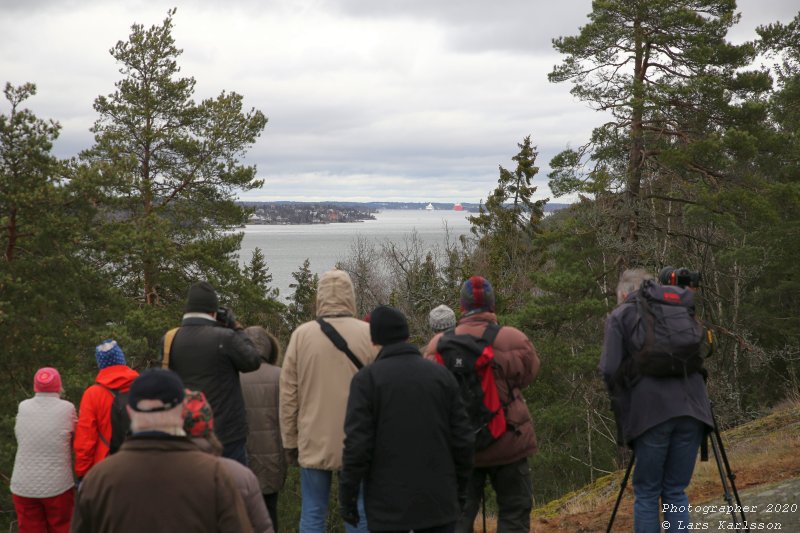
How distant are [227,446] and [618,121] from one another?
12337mm

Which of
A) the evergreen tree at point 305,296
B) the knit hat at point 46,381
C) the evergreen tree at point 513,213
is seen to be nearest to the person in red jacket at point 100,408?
the knit hat at point 46,381

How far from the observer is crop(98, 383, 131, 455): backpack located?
15.0ft

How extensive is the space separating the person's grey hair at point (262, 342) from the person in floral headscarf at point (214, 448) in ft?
7.71

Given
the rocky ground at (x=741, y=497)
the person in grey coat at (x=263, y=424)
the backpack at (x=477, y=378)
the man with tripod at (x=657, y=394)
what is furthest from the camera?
the rocky ground at (x=741, y=497)

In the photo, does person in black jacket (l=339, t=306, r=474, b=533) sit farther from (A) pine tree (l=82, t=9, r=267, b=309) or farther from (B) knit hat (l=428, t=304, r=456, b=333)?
(A) pine tree (l=82, t=9, r=267, b=309)

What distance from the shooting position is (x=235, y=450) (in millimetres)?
4668

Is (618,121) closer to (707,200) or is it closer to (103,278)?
(707,200)

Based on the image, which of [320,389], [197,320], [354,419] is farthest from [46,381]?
[354,419]

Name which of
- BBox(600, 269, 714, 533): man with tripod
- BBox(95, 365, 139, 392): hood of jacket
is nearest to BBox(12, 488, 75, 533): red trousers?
BBox(95, 365, 139, 392): hood of jacket

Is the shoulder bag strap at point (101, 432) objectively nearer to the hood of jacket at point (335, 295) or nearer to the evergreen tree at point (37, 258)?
the hood of jacket at point (335, 295)

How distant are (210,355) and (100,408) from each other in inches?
32.4

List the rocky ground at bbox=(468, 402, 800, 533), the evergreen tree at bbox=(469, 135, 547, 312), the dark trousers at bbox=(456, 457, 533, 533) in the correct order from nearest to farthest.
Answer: the dark trousers at bbox=(456, 457, 533, 533)
the rocky ground at bbox=(468, 402, 800, 533)
the evergreen tree at bbox=(469, 135, 547, 312)

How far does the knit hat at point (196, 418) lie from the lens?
2369 millimetres

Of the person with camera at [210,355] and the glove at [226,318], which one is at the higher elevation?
the glove at [226,318]
